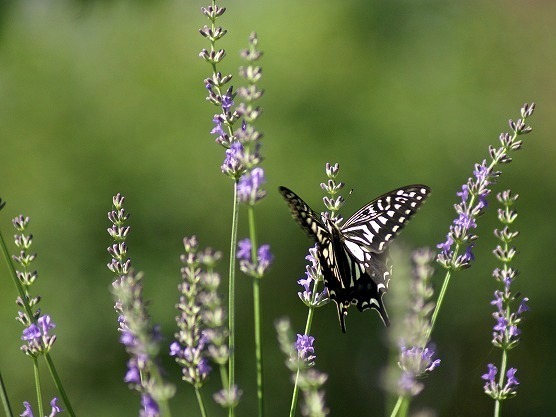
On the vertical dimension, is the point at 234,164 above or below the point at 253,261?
above

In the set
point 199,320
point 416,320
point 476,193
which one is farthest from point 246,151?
point 476,193

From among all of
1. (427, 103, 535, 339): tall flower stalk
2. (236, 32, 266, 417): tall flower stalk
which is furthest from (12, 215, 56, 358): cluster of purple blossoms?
(427, 103, 535, 339): tall flower stalk

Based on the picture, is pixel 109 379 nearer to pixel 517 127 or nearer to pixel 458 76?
pixel 458 76

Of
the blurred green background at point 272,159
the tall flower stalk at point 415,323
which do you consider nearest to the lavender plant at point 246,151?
the tall flower stalk at point 415,323

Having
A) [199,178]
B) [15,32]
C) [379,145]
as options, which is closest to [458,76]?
[379,145]

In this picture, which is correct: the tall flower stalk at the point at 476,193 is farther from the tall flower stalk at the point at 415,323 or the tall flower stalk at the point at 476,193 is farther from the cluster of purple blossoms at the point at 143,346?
the cluster of purple blossoms at the point at 143,346

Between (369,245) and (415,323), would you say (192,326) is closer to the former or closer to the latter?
(415,323)
